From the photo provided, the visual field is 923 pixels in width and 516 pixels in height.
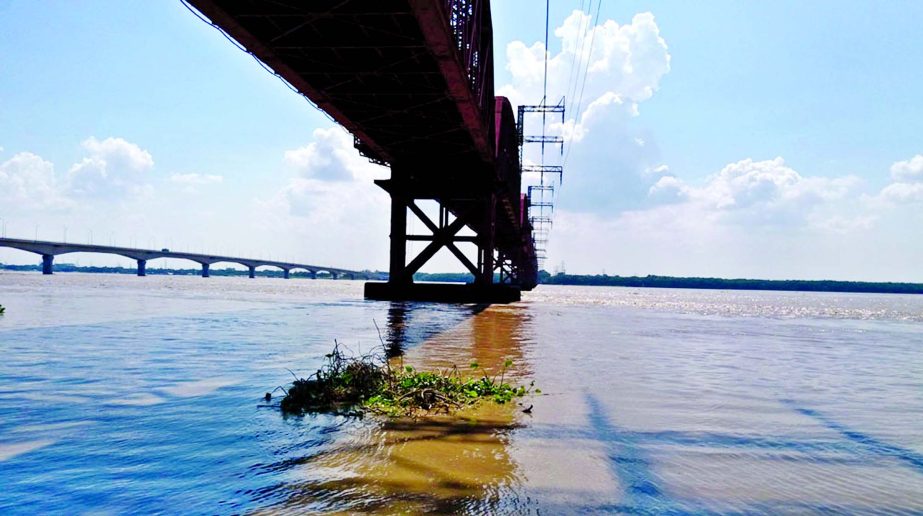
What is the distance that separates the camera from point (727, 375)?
35.0ft

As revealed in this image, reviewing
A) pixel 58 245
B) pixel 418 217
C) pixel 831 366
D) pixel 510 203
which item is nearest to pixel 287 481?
pixel 831 366

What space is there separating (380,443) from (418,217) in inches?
1287

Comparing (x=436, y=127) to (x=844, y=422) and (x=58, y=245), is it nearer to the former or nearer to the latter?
(x=844, y=422)

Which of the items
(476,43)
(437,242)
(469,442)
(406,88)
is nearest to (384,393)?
(469,442)

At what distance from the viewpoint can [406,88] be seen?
82.0ft

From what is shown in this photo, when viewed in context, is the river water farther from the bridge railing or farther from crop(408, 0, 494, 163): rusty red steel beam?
the bridge railing

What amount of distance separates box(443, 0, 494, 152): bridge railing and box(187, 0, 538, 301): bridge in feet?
0.22

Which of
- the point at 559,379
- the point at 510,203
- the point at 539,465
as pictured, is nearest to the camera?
the point at 539,465

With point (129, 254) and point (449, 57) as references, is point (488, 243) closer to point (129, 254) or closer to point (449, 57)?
point (449, 57)

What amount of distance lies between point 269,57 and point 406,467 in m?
19.0

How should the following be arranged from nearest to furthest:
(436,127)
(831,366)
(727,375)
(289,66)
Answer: (727,375), (831,366), (289,66), (436,127)

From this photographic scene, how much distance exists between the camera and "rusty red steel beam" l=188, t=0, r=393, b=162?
1723 centimetres

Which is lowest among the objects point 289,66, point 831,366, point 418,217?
point 831,366

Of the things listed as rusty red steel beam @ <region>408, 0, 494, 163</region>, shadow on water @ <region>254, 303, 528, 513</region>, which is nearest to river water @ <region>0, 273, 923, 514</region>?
shadow on water @ <region>254, 303, 528, 513</region>
